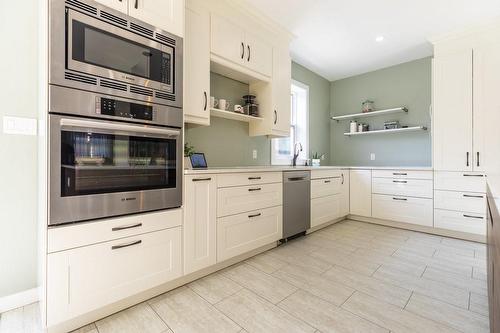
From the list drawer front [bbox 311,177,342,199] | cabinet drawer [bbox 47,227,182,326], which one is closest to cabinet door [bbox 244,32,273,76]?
drawer front [bbox 311,177,342,199]

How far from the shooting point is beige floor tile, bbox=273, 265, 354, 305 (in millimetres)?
1779

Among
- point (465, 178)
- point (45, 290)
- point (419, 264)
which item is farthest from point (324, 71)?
point (45, 290)

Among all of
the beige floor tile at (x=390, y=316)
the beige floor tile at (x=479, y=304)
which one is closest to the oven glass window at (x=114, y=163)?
the beige floor tile at (x=390, y=316)

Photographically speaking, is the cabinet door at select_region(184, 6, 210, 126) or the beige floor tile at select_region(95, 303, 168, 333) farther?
the cabinet door at select_region(184, 6, 210, 126)

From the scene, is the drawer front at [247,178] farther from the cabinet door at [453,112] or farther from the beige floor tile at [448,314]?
the cabinet door at [453,112]

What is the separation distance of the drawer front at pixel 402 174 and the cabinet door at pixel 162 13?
3406 mm

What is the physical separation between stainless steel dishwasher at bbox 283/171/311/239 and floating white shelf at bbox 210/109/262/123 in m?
0.84

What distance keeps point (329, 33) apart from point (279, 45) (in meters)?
0.74

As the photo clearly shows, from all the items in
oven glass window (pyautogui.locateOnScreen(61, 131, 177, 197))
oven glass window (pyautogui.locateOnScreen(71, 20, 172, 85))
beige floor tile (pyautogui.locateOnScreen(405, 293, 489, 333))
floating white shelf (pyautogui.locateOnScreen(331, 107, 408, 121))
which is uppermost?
floating white shelf (pyautogui.locateOnScreen(331, 107, 408, 121))

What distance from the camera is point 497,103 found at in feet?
9.66

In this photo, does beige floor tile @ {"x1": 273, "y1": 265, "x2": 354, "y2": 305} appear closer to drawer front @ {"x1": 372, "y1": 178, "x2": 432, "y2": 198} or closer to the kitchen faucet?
the kitchen faucet

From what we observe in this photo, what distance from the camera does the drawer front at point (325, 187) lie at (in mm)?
3305

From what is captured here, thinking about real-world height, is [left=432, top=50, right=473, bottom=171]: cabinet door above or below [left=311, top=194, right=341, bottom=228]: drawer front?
above

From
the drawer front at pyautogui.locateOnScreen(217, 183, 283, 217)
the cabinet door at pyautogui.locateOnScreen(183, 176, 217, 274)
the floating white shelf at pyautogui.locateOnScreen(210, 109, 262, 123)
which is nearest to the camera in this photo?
the cabinet door at pyautogui.locateOnScreen(183, 176, 217, 274)
